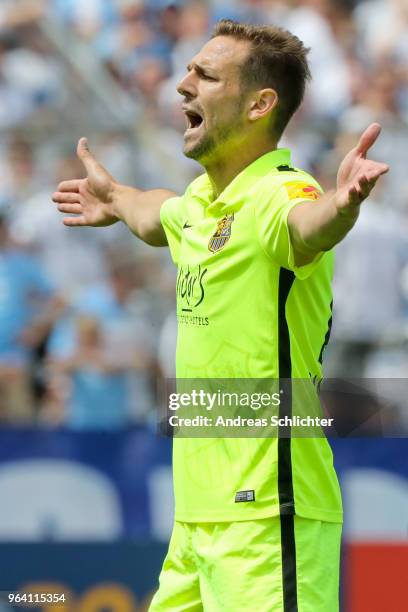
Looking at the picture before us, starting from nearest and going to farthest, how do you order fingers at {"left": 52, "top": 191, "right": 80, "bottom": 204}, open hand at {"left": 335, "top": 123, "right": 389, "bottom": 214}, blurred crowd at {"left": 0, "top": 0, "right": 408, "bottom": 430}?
open hand at {"left": 335, "top": 123, "right": 389, "bottom": 214}
fingers at {"left": 52, "top": 191, "right": 80, "bottom": 204}
blurred crowd at {"left": 0, "top": 0, "right": 408, "bottom": 430}

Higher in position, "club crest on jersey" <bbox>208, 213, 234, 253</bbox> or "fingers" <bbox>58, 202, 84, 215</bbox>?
"fingers" <bbox>58, 202, 84, 215</bbox>

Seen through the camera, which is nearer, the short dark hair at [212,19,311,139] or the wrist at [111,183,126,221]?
the short dark hair at [212,19,311,139]

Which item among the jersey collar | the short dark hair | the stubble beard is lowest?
the jersey collar

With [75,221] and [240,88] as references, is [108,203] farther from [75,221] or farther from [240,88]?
[240,88]

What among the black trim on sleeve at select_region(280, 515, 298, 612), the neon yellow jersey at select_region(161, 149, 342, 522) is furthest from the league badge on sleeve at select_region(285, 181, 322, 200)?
the black trim on sleeve at select_region(280, 515, 298, 612)

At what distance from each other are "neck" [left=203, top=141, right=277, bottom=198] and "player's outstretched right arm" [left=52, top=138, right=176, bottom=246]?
0.49 m

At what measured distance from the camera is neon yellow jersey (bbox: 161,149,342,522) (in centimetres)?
319

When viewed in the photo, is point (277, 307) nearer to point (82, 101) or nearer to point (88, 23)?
point (82, 101)

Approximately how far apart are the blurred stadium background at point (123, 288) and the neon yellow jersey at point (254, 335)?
6.45 feet

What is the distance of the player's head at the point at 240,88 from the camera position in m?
3.48

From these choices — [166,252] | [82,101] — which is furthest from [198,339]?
[82,101]

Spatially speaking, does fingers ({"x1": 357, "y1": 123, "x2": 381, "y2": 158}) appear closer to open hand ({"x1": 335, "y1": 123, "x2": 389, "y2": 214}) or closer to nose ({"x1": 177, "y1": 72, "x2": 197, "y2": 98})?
open hand ({"x1": 335, "y1": 123, "x2": 389, "y2": 214})

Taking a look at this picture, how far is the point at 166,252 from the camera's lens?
7109mm

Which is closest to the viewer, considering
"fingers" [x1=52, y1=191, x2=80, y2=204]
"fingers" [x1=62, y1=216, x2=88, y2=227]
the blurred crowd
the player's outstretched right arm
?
the player's outstretched right arm
